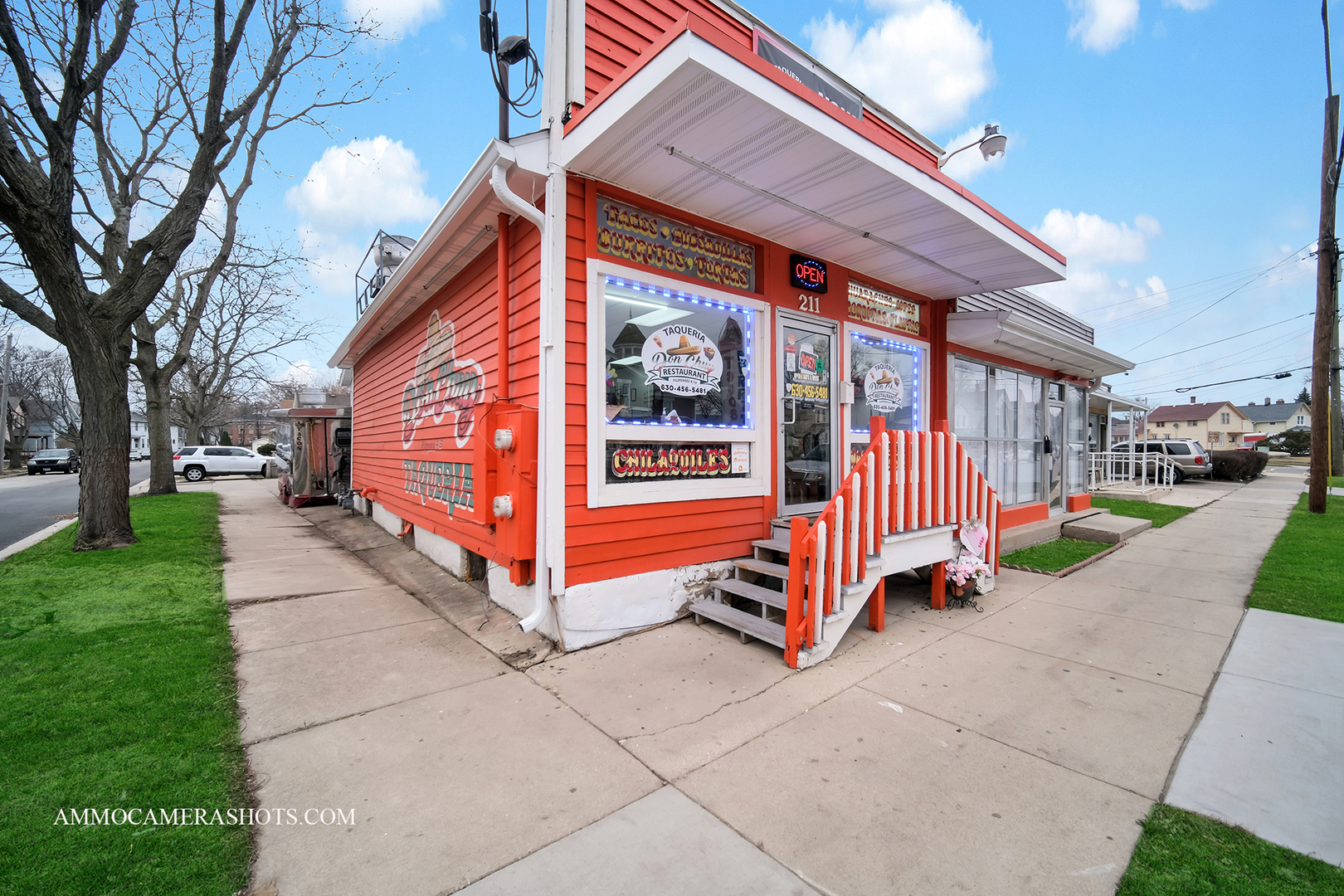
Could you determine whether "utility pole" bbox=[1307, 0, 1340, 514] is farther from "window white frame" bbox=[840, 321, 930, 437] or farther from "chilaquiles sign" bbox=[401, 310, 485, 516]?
"chilaquiles sign" bbox=[401, 310, 485, 516]

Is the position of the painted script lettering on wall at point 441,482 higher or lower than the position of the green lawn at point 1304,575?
higher

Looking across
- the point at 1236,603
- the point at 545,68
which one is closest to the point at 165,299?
the point at 545,68

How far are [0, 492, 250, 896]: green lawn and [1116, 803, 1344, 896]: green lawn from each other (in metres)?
3.04

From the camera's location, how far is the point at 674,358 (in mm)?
4543

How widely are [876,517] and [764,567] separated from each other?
37.0 inches

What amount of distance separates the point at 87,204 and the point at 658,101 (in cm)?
1412

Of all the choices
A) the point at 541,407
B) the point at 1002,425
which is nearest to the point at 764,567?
the point at 541,407

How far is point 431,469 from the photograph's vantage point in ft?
21.8

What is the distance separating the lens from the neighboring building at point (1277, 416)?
71.6m

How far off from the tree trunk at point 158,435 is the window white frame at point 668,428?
17244 mm

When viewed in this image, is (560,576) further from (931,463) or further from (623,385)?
(931,463)

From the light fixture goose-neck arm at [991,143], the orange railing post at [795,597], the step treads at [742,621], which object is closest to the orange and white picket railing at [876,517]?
the orange railing post at [795,597]

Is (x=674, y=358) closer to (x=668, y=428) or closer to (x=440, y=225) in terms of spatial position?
(x=668, y=428)

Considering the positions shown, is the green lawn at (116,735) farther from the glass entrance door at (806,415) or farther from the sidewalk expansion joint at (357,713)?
the glass entrance door at (806,415)
